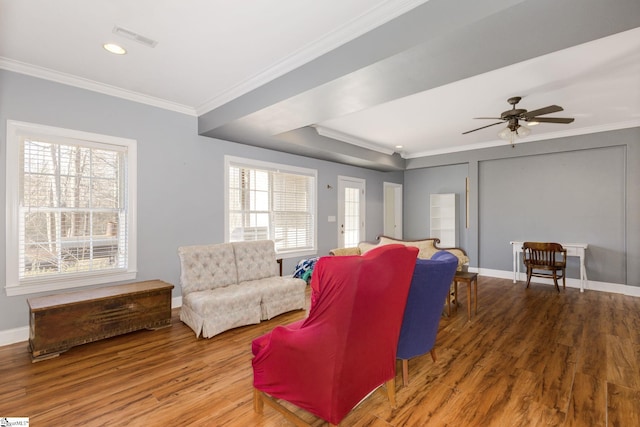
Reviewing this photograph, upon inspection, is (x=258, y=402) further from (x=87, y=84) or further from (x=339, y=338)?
(x=87, y=84)

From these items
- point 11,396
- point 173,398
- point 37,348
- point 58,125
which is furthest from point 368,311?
point 58,125

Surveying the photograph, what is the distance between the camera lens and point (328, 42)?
2545 mm

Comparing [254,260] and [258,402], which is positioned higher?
[254,260]

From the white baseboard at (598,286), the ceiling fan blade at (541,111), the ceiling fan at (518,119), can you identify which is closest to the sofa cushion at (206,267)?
the ceiling fan at (518,119)

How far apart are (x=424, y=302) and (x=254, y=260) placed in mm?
2482

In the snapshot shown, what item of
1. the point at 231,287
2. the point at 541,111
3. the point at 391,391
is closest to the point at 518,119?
the point at 541,111

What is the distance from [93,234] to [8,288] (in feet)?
2.79

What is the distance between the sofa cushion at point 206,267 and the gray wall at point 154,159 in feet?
2.07

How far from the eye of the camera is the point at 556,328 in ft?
11.4

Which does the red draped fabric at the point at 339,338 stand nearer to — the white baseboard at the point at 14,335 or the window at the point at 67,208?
the window at the point at 67,208

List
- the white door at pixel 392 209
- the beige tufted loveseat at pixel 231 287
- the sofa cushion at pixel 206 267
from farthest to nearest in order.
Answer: the white door at pixel 392 209
the sofa cushion at pixel 206 267
the beige tufted loveseat at pixel 231 287

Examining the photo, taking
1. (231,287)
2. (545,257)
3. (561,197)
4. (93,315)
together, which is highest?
(561,197)

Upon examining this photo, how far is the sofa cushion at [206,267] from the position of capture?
11.4 ft

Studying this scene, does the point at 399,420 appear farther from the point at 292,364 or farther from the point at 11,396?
the point at 11,396
